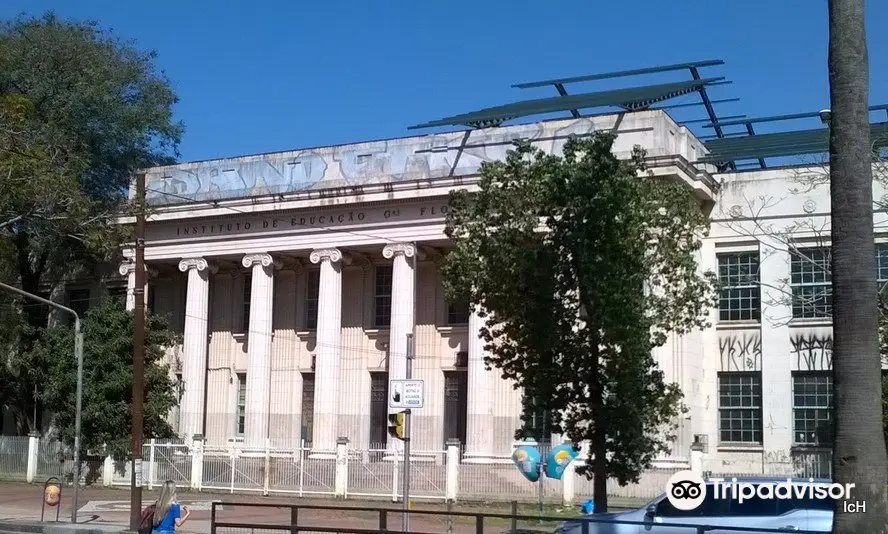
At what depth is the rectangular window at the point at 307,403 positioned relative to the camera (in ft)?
135

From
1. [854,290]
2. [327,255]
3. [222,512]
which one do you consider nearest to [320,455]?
[327,255]

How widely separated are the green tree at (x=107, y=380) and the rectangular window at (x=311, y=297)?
5.14 metres

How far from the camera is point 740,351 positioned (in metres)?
35.1

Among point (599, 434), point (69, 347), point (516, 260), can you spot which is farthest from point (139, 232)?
point (69, 347)

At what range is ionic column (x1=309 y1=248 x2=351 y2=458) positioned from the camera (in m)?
38.1

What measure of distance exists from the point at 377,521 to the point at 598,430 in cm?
393

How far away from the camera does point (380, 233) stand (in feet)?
123

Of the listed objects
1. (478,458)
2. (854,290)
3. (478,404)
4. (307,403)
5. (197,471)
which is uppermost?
(854,290)

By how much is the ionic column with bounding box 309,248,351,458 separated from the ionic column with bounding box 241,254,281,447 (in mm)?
2057

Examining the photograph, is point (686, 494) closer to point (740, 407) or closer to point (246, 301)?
point (740, 407)

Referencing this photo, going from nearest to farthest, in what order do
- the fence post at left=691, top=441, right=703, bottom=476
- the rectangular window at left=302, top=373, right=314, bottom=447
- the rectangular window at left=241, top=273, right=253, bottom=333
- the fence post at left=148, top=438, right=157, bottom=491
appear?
the fence post at left=691, top=441, right=703, bottom=476 < the fence post at left=148, top=438, right=157, bottom=491 < the rectangular window at left=302, top=373, right=314, bottom=447 < the rectangular window at left=241, top=273, right=253, bottom=333

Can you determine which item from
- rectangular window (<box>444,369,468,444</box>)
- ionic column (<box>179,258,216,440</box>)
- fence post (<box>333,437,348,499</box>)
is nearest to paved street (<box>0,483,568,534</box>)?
fence post (<box>333,437,348,499</box>)

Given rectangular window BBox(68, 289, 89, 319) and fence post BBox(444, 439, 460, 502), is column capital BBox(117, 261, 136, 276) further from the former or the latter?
fence post BBox(444, 439, 460, 502)

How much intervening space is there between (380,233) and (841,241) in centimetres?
2697
